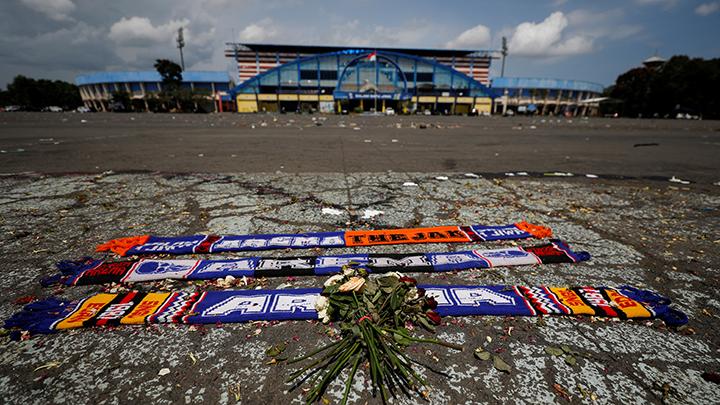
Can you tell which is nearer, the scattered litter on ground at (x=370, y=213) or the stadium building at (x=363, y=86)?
the scattered litter on ground at (x=370, y=213)

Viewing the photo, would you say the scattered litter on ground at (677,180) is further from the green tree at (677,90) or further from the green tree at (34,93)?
the green tree at (34,93)

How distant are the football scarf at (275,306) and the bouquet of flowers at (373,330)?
138mm

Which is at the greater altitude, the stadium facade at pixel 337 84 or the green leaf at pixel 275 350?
→ the stadium facade at pixel 337 84

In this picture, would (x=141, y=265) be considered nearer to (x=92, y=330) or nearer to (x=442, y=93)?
(x=92, y=330)

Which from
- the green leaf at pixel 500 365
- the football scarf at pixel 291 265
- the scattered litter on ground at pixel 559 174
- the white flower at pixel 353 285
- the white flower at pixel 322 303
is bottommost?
the green leaf at pixel 500 365

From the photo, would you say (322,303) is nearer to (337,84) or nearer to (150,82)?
(337,84)

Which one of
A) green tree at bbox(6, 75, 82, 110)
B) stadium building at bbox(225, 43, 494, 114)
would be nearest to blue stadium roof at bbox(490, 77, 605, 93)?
stadium building at bbox(225, 43, 494, 114)

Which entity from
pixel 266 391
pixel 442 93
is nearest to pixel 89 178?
pixel 266 391

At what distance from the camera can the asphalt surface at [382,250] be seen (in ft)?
4.38

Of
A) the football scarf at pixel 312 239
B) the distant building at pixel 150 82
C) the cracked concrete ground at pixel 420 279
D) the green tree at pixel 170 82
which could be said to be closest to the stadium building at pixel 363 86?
the green tree at pixel 170 82

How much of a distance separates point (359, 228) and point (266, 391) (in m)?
1.88

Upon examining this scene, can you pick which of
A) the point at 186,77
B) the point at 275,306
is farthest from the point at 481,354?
the point at 186,77

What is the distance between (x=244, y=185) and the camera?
455 centimetres

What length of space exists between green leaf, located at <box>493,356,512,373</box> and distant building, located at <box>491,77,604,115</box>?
274ft
